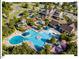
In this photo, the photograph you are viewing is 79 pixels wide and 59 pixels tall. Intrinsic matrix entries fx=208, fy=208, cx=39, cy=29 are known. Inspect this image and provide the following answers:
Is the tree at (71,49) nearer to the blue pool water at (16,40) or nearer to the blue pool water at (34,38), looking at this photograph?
the blue pool water at (34,38)

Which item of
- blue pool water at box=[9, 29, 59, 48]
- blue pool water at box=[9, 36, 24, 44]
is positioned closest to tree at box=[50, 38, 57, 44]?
blue pool water at box=[9, 29, 59, 48]

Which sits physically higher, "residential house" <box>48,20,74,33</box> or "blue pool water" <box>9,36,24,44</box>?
"residential house" <box>48,20,74,33</box>

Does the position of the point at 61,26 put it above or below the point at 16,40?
above

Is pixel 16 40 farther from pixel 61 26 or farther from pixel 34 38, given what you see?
pixel 61 26

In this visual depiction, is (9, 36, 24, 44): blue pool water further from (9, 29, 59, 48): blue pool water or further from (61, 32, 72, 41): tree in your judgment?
(61, 32, 72, 41): tree

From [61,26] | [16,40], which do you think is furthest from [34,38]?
[61,26]

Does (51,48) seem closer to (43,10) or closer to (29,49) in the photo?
(29,49)

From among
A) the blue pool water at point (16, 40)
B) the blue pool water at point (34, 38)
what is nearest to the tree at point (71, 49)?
the blue pool water at point (34, 38)
